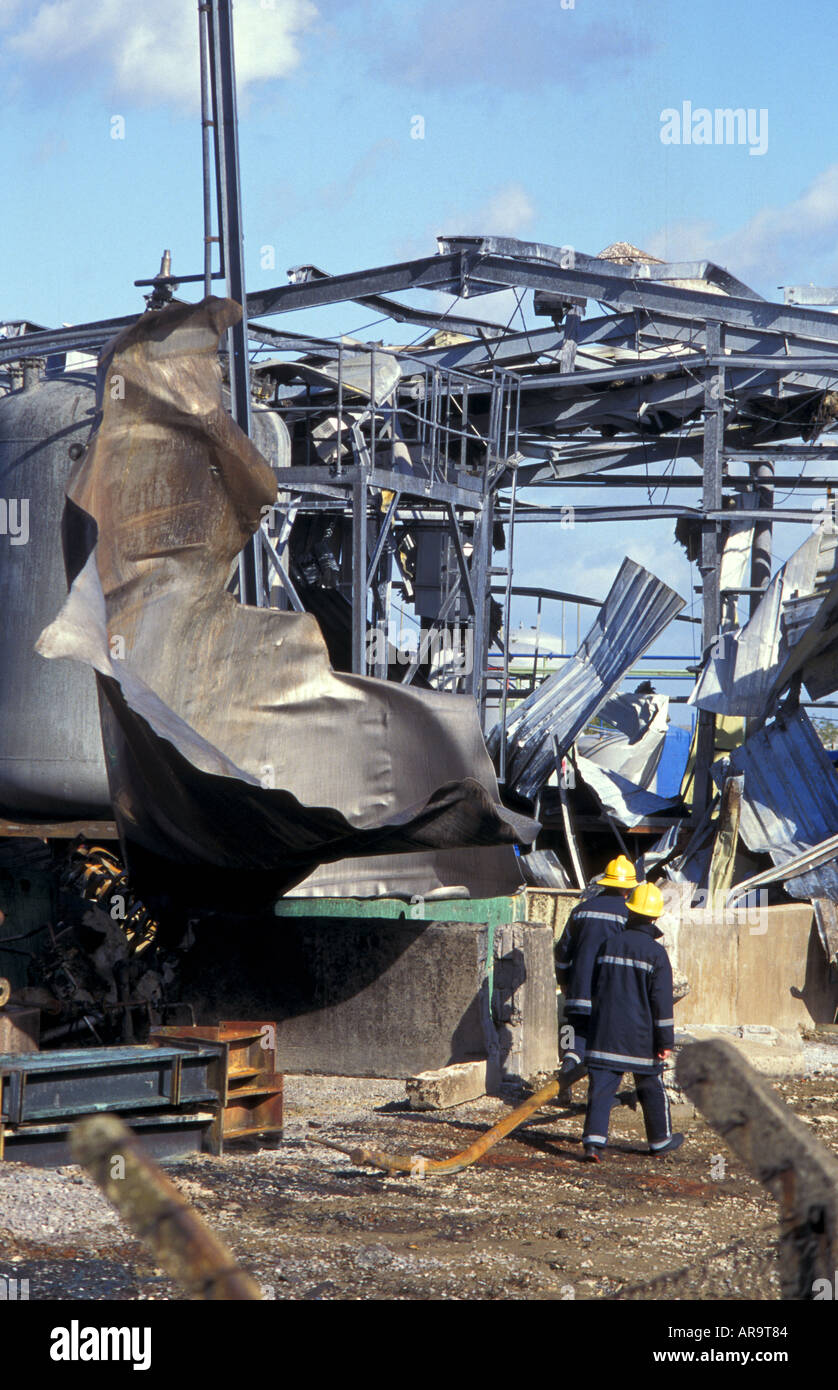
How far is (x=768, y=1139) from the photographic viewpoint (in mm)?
2254

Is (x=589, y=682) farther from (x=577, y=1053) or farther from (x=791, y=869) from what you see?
(x=577, y=1053)

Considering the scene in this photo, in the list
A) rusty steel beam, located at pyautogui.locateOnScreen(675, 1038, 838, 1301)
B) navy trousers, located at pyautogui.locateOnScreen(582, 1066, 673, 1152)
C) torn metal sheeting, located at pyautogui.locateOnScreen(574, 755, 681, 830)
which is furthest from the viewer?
torn metal sheeting, located at pyautogui.locateOnScreen(574, 755, 681, 830)

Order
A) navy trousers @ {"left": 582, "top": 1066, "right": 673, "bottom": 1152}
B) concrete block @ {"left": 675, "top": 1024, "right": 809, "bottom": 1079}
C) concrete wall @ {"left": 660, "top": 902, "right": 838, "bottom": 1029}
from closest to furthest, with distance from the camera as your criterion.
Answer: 1. navy trousers @ {"left": 582, "top": 1066, "right": 673, "bottom": 1152}
2. concrete block @ {"left": 675, "top": 1024, "right": 809, "bottom": 1079}
3. concrete wall @ {"left": 660, "top": 902, "right": 838, "bottom": 1029}

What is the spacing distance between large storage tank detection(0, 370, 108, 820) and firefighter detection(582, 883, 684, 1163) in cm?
448

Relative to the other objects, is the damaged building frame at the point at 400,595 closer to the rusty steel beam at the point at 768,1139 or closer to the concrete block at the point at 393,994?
the concrete block at the point at 393,994

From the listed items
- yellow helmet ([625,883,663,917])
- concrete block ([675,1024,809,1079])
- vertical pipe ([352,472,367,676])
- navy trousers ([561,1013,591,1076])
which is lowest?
concrete block ([675,1024,809,1079])

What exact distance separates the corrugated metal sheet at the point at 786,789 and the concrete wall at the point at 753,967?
96 cm

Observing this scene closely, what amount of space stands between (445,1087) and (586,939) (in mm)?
1389

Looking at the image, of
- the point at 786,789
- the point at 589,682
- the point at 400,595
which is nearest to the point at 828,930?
the point at 786,789

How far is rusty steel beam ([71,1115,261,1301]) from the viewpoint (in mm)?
1878

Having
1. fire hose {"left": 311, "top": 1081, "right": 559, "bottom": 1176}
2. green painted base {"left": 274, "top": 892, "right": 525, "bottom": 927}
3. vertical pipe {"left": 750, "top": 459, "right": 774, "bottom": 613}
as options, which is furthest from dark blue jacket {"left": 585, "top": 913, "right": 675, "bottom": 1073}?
vertical pipe {"left": 750, "top": 459, "right": 774, "bottom": 613}

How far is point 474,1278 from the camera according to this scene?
5.41 metres

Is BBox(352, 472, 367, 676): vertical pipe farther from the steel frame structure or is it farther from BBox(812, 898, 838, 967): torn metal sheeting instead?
BBox(812, 898, 838, 967): torn metal sheeting
